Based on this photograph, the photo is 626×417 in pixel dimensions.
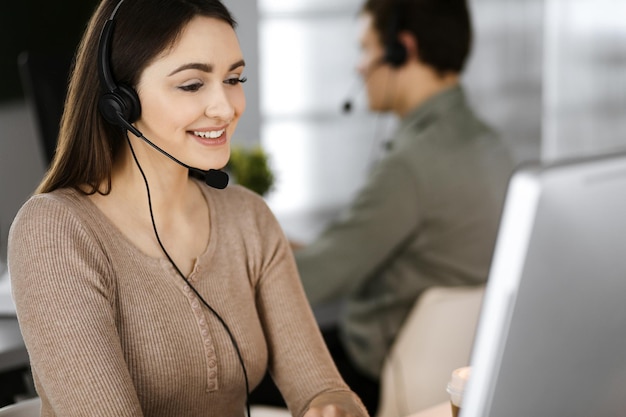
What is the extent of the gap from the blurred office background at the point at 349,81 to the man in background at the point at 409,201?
0.84m

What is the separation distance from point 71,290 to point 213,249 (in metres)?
0.28

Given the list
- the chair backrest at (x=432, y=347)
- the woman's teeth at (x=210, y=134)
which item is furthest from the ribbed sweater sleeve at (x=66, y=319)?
the chair backrest at (x=432, y=347)

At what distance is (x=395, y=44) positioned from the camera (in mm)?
2385

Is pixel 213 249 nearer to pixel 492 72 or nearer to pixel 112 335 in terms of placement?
pixel 112 335

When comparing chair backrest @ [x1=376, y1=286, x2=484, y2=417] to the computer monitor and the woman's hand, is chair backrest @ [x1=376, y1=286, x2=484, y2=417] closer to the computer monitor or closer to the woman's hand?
the woman's hand

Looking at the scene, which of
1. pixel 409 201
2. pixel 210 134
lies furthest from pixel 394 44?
→ pixel 210 134

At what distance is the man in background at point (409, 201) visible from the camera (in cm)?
219

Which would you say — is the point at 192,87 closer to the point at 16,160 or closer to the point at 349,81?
the point at 16,160

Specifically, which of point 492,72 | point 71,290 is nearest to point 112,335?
point 71,290

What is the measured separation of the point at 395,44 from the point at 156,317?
1383mm

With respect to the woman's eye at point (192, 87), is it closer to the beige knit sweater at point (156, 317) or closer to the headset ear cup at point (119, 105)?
the headset ear cup at point (119, 105)


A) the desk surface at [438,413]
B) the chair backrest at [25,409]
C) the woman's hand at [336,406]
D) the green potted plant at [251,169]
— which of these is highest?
the green potted plant at [251,169]

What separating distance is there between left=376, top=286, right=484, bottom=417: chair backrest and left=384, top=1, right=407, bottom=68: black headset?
776 millimetres

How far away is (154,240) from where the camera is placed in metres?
1.28
